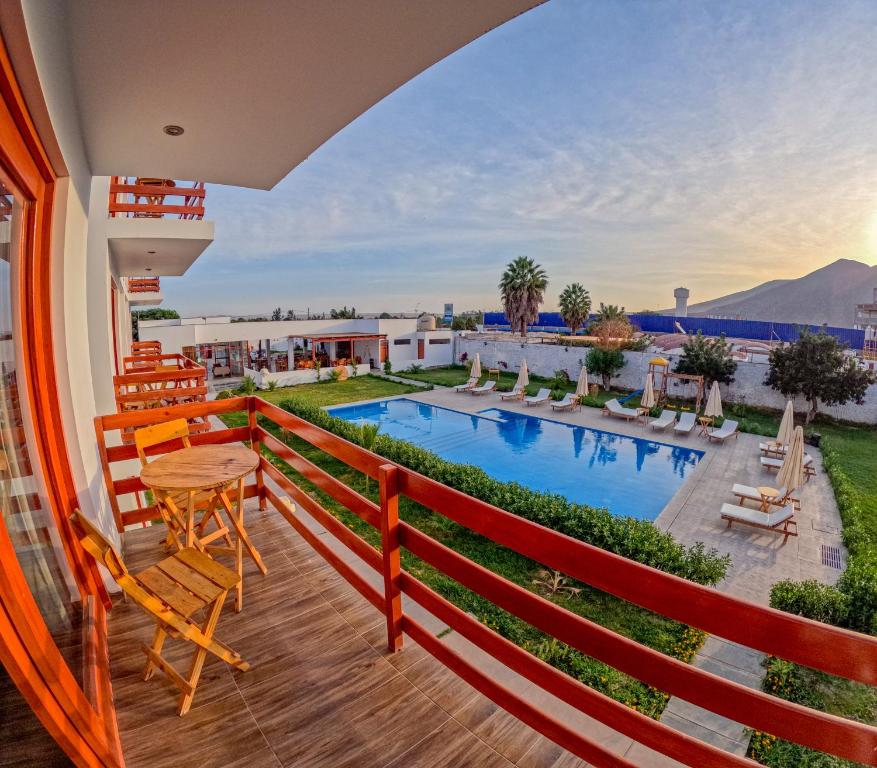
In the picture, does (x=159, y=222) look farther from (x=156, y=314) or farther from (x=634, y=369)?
(x=156, y=314)

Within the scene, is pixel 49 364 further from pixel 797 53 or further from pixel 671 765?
pixel 797 53

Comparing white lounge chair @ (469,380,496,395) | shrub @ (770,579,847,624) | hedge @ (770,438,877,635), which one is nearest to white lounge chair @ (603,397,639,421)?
white lounge chair @ (469,380,496,395)

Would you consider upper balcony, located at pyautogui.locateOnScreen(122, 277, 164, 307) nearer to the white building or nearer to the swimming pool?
the swimming pool

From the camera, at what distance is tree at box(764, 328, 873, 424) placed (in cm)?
1478

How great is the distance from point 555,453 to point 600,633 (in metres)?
12.2

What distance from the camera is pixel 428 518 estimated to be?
28.5 ft

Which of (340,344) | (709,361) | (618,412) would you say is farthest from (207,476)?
(340,344)

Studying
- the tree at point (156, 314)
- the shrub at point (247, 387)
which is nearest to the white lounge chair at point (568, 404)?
the shrub at point (247, 387)

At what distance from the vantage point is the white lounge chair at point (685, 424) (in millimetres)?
14289

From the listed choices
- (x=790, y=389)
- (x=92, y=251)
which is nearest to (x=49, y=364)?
(x=92, y=251)

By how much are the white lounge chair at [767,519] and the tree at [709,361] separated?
10.7 meters

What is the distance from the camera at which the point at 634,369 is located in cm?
2103

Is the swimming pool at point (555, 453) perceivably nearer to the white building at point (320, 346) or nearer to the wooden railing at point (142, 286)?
the wooden railing at point (142, 286)

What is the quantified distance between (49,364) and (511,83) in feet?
58.2
